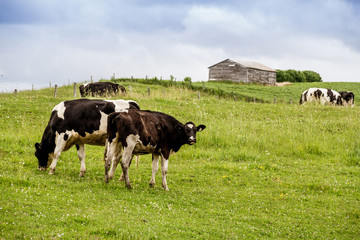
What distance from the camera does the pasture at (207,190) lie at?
8.16 meters

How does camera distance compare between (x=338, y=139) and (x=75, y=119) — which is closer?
(x=75, y=119)

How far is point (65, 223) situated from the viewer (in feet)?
25.8

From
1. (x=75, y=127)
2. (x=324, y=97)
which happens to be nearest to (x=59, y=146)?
(x=75, y=127)

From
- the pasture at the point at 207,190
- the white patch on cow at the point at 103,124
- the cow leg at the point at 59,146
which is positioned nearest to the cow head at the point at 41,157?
the pasture at the point at 207,190

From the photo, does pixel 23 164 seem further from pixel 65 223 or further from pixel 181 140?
pixel 65 223

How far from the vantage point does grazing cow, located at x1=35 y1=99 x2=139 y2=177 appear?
1258 centimetres

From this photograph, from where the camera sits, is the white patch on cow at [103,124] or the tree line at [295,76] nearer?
the white patch on cow at [103,124]

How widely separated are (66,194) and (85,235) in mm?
2856

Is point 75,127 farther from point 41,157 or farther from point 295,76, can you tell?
point 295,76

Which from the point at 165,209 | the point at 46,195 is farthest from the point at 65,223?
the point at 165,209

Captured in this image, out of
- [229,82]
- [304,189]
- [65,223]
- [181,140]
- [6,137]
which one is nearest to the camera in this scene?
[65,223]

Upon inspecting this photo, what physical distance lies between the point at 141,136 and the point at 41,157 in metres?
4.06

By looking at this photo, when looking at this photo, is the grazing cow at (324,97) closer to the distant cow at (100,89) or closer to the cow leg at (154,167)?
the distant cow at (100,89)

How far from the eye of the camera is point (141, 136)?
11.1 meters
